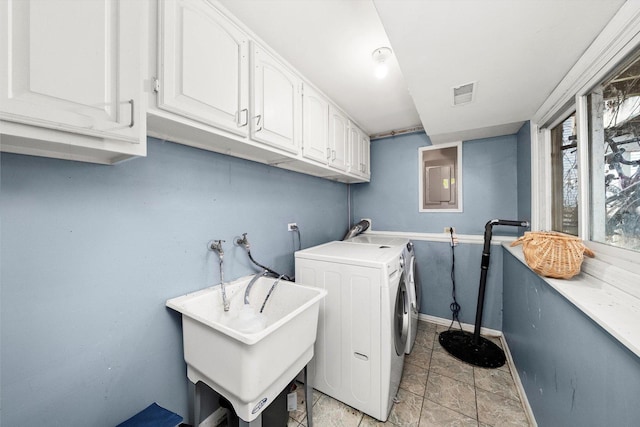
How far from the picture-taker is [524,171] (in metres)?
2.04

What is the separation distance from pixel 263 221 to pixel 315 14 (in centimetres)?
132

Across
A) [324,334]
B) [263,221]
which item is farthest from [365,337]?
[263,221]

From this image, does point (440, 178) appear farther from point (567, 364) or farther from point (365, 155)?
point (567, 364)

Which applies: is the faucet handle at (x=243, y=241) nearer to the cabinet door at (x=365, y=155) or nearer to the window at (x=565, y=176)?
the cabinet door at (x=365, y=155)

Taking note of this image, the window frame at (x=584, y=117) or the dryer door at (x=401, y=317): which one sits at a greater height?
the window frame at (x=584, y=117)

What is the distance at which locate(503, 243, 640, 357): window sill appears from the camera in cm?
66

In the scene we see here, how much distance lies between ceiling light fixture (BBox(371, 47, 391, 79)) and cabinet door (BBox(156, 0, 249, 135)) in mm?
780

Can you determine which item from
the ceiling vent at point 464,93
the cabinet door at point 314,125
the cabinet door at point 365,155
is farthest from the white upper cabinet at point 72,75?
the cabinet door at point 365,155

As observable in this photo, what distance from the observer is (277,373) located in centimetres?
104

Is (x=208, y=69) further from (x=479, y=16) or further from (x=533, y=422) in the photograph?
(x=533, y=422)

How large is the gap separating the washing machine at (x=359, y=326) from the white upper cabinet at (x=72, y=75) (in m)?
1.23

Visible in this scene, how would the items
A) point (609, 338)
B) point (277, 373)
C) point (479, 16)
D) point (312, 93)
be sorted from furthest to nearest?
point (312, 93) < point (277, 373) < point (479, 16) < point (609, 338)

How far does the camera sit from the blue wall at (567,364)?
0.68 m

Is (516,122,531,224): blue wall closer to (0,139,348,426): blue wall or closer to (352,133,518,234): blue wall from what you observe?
(352,133,518,234): blue wall
